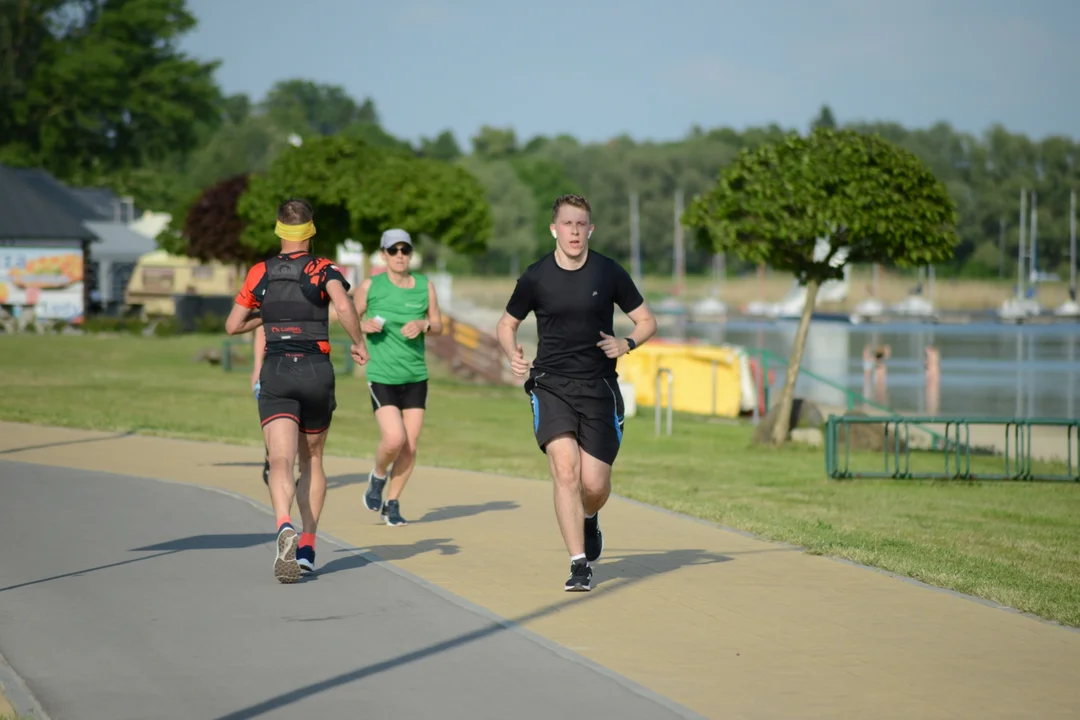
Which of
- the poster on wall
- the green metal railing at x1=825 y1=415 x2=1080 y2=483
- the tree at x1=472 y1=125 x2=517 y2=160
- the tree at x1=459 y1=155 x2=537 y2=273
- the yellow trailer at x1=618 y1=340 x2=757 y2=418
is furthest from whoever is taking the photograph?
the tree at x1=472 y1=125 x2=517 y2=160

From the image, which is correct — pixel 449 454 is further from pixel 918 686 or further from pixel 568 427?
pixel 918 686

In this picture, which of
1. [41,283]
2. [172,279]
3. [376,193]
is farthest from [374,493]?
[172,279]

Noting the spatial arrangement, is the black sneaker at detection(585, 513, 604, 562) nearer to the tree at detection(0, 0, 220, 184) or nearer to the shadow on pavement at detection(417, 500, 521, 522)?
the shadow on pavement at detection(417, 500, 521, 522)

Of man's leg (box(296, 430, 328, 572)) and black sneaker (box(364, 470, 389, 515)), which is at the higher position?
man's leg (box(296, 430, 328, 572))

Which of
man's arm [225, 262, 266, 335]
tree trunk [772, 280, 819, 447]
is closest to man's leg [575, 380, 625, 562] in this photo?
man's arm [225, 262, 266, 335]

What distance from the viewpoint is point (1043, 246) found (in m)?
109

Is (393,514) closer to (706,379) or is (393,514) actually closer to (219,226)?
(706,379)

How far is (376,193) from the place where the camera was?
1222 inches

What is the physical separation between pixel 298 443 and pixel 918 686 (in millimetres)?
3761

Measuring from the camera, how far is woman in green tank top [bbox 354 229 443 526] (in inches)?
403

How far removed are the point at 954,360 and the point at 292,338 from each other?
1885 inches

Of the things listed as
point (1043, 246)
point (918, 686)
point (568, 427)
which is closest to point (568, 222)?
point (568, 427)

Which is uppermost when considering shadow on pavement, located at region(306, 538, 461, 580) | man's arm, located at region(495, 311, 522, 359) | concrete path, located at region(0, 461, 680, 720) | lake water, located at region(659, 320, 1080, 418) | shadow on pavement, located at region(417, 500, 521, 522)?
man's arm, located at region(495, 311, 522, 359)

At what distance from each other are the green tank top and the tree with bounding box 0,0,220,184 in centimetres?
6941
